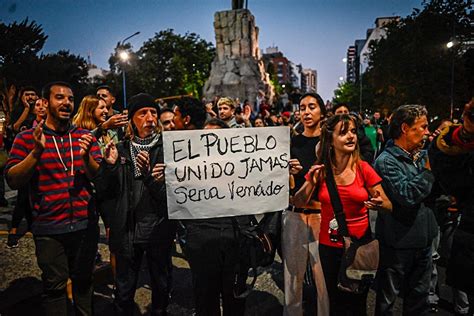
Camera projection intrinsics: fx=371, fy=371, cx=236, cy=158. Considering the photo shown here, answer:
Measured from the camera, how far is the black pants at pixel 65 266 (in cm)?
290

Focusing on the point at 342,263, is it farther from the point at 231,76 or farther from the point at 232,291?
the point at 231,76

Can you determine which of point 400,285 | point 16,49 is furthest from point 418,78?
point 16,49

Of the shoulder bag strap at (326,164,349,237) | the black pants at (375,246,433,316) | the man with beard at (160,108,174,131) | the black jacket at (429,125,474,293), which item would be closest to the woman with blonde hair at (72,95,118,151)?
the man with beard at (160,108,174,131)

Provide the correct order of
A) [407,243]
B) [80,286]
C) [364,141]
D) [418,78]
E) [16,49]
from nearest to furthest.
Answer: [407,243]
[80,286]
[364,141]
[418,78]
[16,49]

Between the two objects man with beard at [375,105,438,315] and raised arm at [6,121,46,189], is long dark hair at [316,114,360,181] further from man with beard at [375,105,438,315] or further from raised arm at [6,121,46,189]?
raised arm at [6,121,46,189]

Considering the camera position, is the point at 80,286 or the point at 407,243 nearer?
the point at 407,243

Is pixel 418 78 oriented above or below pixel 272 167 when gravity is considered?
above

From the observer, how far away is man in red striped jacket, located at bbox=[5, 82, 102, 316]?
2.88 metres

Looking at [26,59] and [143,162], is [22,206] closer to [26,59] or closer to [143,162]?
[143,162]

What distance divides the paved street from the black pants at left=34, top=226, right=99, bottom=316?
704mm

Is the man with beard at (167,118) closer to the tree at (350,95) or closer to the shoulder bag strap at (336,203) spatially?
the shoulder bag strap at (336,203)

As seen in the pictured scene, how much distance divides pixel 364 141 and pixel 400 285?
1.80m

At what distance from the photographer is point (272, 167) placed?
9.38ft

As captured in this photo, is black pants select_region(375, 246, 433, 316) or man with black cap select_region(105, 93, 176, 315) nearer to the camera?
black pants select_region(375, 246, 433, 316)
